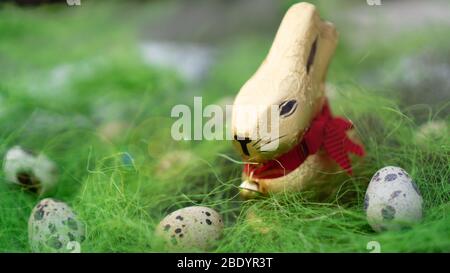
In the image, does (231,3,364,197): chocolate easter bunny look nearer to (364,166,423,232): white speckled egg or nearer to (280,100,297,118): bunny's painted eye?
(280,100,297,118): bunny's painted eye

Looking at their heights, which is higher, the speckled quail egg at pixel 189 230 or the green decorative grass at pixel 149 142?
the green decorative grass at pixel 149 142

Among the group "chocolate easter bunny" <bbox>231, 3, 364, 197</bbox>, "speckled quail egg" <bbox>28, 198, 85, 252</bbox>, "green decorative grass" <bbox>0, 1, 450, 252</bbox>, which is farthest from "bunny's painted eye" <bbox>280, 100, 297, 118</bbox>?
"speckled quail egg" <bbox>28, 198, 85, 252</bbox>

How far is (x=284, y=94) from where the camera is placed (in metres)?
0.86

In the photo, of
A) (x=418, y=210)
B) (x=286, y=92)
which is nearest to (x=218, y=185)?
(x=286, y=92)

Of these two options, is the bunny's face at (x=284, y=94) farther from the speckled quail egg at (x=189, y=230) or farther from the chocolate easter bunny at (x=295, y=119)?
the speckled quail egg at (x=189, y=230)

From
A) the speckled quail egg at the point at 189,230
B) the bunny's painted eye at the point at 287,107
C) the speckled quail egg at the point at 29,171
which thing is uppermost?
the bunny's painted eye at the point at 287,107

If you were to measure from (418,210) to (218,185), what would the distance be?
0.31 meters

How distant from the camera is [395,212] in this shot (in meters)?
0.80

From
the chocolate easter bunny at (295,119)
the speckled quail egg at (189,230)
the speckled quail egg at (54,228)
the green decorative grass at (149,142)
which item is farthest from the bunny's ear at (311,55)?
the speckled quail egg at (54,228)

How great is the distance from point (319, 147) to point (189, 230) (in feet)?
0.79

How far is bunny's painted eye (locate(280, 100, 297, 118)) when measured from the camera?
0.86 meters

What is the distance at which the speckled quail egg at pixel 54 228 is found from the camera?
0.84 metres

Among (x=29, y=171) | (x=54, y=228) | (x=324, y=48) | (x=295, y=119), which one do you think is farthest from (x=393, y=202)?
(x=29, y=171)
